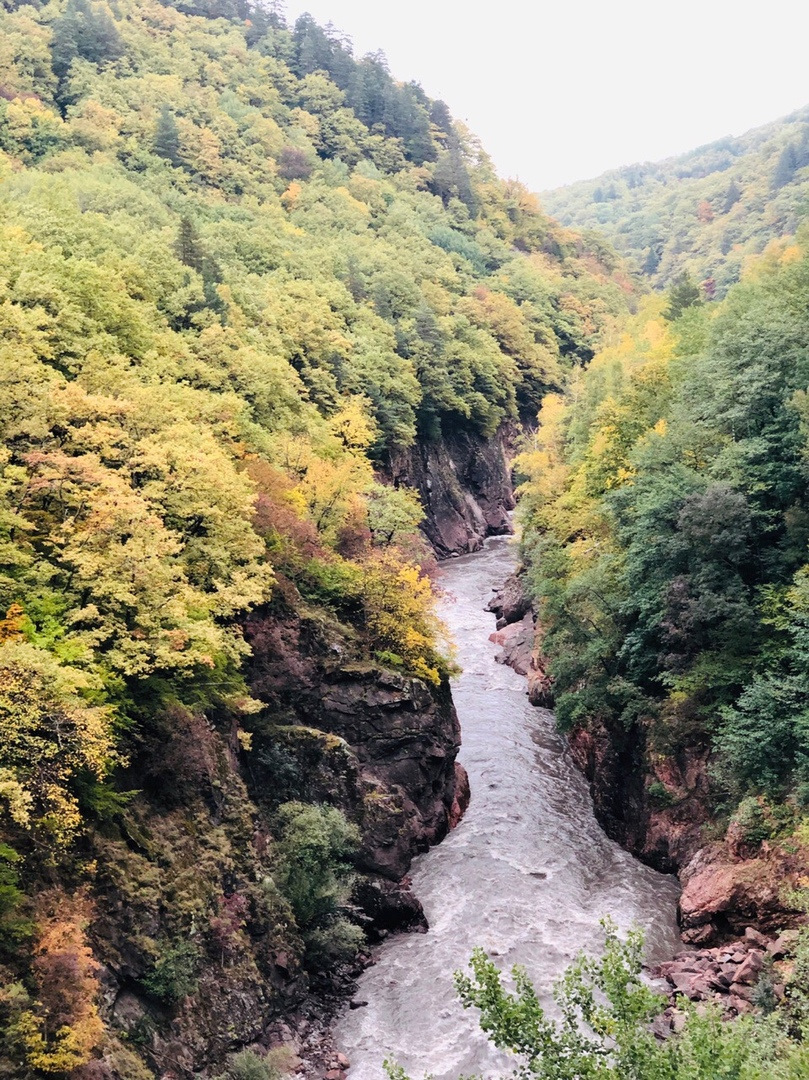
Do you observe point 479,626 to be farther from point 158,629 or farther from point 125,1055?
point 125,1055

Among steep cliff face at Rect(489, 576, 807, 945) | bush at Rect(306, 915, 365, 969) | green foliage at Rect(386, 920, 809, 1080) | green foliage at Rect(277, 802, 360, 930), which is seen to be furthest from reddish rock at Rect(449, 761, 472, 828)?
green foliage at Rect(386, 920, 809, 1080)

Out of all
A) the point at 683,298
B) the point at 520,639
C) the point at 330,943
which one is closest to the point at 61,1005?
the point at 330,943

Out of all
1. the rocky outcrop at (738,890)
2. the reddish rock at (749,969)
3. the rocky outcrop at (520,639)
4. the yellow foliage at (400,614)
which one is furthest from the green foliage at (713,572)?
the yellow foliage at (400,614)

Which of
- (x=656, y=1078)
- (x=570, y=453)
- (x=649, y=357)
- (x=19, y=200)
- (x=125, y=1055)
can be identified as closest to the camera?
(x=656, y=1078)

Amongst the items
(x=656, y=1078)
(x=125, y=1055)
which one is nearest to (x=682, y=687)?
(x=656, y=1078)

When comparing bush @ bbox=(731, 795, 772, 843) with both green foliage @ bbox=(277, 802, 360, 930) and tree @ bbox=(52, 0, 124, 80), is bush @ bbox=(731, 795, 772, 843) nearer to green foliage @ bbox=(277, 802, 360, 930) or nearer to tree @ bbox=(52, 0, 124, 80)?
green foliage @ bbox=(277, 802, 360, 930)
